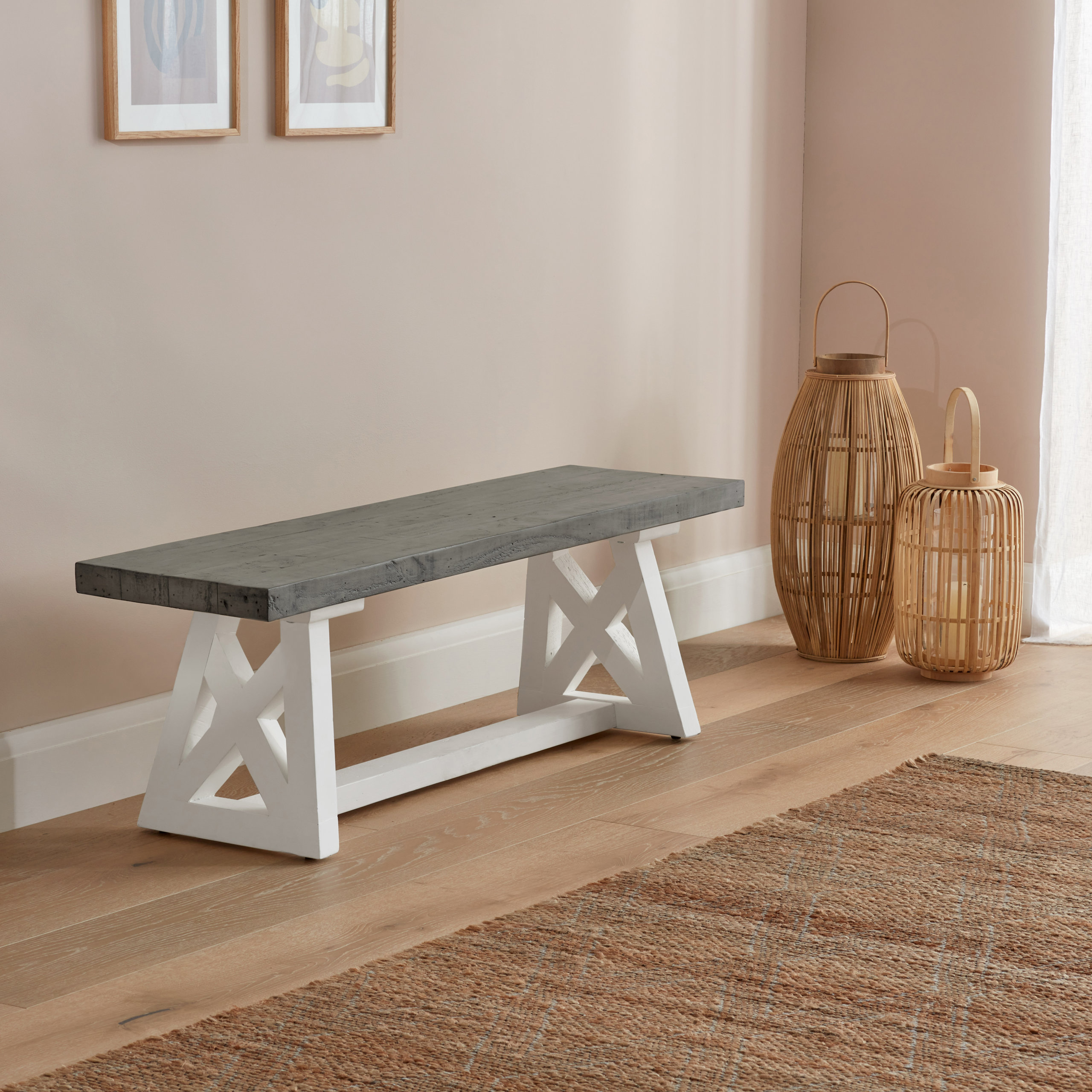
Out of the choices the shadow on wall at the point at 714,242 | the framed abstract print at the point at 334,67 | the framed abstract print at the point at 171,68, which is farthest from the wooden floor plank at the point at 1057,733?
the framed abstract print at the point at 171,68

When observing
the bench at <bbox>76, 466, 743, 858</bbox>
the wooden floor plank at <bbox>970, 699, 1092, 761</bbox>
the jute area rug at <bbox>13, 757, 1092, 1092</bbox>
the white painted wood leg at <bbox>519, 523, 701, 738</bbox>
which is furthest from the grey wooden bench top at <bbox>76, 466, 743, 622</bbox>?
the wooden floor plank at <bbox>970, 699, 1092, 761</bbox>

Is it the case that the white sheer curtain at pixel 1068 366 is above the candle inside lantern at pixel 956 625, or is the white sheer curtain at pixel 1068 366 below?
above

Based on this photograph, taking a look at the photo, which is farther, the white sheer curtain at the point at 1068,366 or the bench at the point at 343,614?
the white sheer curtain at the point at 1068,366

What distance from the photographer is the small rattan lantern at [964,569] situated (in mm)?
3449

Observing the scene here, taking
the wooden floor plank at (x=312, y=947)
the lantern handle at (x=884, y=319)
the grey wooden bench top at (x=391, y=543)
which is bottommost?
the wooden floor plank at (x=312, y=947)

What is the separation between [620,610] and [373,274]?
0.79 metres

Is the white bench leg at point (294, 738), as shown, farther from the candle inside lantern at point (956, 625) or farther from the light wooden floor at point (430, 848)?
the candle inside lantern at point (956, 625)

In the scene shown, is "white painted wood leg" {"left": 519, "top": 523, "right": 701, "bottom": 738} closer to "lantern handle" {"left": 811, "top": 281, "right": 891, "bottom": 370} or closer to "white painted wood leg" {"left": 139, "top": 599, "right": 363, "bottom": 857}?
"white painted wood leg" {"left": 139, "top": 599, "right": 363, "bottom": 857}

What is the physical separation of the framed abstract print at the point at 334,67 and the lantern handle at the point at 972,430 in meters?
1.35

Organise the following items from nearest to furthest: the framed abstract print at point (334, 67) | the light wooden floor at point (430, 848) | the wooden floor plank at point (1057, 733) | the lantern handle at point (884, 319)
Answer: the light wooden floor at point (430, 848) → the framed abstract print at point (334, 67) → the wooden floor plank at point (1057, 733) → the lantern handle at point (884, 319)

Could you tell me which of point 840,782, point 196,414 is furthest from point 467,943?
point 196,414

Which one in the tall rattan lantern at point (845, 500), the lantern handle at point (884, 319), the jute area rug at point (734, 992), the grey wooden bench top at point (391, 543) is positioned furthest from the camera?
the lantern handle at point (884, 319)

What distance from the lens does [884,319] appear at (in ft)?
13.6

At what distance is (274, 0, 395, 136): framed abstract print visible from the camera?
2.86 m
